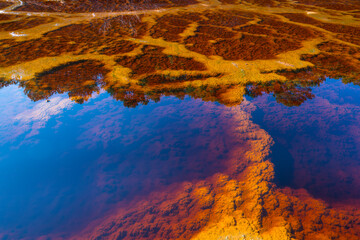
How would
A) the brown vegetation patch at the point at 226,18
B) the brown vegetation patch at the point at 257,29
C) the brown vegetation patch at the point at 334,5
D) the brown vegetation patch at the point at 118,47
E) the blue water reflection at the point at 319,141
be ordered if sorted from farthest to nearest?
the brown vegetation patch at the point at 334,5 → the brown vegetation patch at the point at 226,18 → the brown vegetation patch at the point at 257,29 → the brown vegetation patch at the point at 118,47 → the blue water reflection at the point at 319,141

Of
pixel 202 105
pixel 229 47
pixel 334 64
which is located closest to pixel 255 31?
pixel 229 47

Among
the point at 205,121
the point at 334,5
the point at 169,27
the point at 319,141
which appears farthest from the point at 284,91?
the point at 334,5

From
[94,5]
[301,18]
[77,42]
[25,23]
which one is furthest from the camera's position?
[94,5]

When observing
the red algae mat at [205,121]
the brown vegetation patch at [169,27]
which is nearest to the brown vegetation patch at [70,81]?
the red algae mat at [205,121]

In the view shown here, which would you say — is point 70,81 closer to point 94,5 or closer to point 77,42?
point 77,42

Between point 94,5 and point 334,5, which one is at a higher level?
point 94,5

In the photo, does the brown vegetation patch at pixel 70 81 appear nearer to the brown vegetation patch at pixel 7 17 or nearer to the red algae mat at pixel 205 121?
the red algae mat at pixel 205 121

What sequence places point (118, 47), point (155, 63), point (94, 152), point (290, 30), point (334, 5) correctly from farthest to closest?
point (334, 5)
point (290, 30)
point (118, 47)
point (155, 63)
point (94, 152)
